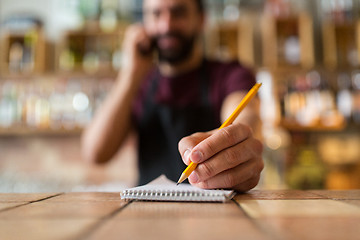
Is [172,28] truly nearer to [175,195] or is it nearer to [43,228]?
[175,195]

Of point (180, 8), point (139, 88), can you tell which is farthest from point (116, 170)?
point (180, 8)

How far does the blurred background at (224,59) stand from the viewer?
245cm

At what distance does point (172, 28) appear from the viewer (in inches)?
63.4

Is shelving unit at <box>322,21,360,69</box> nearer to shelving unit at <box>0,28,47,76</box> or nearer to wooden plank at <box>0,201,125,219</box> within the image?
shelving unit at <box>0,28,47,76</box>

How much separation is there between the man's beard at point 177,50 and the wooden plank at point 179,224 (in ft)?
3.93

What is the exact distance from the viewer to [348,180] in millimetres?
2533

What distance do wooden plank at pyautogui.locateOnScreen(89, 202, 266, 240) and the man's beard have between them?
1199 mm

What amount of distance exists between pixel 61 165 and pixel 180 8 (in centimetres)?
167

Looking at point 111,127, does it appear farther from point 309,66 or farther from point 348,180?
point 348,180

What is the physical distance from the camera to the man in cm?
147

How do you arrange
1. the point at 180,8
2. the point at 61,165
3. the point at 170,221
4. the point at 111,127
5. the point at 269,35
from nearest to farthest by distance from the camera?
the point at 170,221
the point at 111,127
the point at 180,8
the point at 269,35
the point at 61,165

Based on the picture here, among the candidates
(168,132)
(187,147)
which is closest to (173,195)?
(187,147)

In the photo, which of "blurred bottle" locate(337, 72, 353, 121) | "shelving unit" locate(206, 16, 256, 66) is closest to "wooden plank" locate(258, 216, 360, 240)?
"shelving unit" locate(206, 16, 256, 66)

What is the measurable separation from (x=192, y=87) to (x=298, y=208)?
3.94 ft
